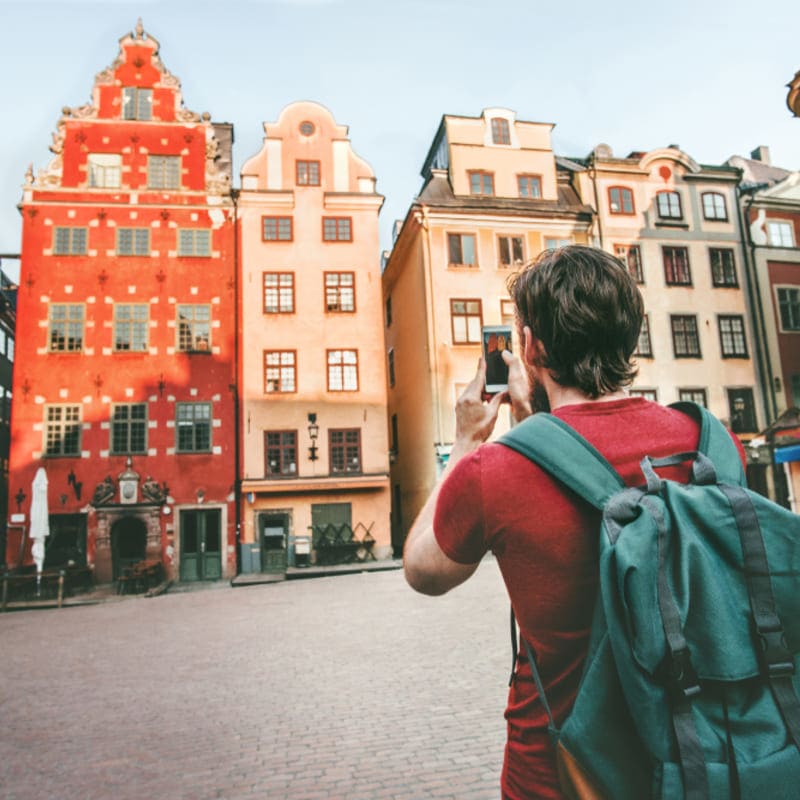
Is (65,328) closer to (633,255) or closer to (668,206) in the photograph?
(633,255)

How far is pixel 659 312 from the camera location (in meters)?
29.4

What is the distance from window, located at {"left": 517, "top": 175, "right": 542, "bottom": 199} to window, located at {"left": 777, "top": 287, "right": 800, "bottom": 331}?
12133 millimetres

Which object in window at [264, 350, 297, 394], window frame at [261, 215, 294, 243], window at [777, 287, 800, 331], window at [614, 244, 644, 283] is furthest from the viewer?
window at [777, 287, 800, 331]

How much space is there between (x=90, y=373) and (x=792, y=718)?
2677cm

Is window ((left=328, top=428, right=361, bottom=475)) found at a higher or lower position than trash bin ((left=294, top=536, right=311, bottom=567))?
higher

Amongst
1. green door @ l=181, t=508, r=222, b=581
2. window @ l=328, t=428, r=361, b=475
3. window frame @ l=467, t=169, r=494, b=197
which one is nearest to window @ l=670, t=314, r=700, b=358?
window frame @ l=467, t=169, r=494, b=197

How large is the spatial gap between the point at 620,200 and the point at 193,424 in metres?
20.8

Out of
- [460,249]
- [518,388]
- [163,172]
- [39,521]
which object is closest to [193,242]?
[163,172]

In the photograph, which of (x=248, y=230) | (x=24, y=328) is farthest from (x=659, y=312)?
(x=24, y=328)

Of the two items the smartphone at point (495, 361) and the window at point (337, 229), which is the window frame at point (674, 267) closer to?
the window at point (337, 229)

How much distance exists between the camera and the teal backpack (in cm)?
130

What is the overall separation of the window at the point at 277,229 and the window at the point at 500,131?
10.0m

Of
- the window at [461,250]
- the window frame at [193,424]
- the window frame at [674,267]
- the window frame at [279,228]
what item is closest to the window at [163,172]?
the window frame at [279,228]

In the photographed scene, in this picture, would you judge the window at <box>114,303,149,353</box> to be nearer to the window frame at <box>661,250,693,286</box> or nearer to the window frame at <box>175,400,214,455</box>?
the window frame at <box>175,400,214,455</box>
